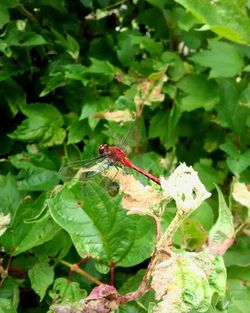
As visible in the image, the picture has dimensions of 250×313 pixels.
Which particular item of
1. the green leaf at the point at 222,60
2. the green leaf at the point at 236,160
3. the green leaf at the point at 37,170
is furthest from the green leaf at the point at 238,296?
the green leaf at the point at 222,60

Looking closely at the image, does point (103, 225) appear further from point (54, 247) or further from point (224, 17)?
point (224, 17)

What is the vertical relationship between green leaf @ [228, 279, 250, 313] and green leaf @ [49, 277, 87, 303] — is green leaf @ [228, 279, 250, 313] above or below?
below

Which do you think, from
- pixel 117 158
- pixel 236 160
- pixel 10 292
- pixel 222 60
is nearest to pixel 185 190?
pixel 117 158

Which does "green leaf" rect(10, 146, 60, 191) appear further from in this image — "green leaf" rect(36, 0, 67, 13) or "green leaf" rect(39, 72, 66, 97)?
"green leaf" rect(36, 0, 67, 13)

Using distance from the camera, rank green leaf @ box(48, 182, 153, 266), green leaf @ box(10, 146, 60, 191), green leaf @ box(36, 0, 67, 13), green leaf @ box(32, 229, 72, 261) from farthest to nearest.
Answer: green leaf @ box(36, 0, 67, 13) → green leaf @ box(10, 146, 60, 191) → green leaf @ box(32, 229, 72, 261) → green leaf @ box(48, 182, 153, 266)

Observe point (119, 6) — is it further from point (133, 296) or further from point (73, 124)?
point (133, 296)

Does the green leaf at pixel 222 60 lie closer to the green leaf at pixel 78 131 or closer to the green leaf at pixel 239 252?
the green leaf at pixel 78 131

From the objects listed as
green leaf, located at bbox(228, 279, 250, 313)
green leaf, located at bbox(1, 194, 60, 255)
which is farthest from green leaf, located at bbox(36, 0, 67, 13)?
green leaf, located at bbox(228, 279, 250, 313)
